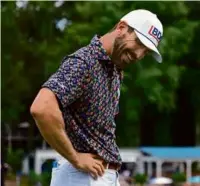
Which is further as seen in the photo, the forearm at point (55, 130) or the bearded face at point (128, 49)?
the bearded face at point (128, 49)

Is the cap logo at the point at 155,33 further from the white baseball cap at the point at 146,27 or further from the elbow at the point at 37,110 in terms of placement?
the elbow at the point at 37,110

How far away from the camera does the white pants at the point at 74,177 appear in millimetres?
2930

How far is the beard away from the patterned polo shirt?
25mm

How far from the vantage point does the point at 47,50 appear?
2595cm

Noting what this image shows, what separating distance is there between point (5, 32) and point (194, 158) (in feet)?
25.5

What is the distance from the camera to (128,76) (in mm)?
19266

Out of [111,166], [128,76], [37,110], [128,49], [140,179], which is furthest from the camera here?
[128,76]

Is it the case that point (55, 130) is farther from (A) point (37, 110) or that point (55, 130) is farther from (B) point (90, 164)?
(B) point (90, 164)

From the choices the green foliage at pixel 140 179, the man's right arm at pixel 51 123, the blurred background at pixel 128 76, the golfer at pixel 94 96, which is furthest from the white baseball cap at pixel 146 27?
the green foliage at pixel 140 179

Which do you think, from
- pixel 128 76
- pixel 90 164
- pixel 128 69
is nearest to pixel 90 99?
pixel 90 164

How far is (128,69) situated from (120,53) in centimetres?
1674

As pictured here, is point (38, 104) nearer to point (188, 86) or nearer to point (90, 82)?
point (90, 82)

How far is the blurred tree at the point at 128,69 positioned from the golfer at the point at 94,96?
1278cm

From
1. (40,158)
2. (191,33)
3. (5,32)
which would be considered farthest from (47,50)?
(191,33)
